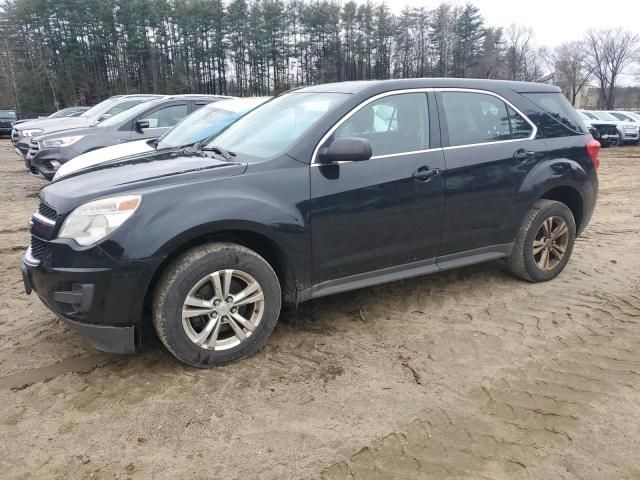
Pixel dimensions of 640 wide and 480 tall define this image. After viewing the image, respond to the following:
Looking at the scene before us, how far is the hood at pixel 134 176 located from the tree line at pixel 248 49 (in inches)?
2263

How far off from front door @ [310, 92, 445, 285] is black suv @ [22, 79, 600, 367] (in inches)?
0.4

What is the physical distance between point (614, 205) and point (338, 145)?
7.32m

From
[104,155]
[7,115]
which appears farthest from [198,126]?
[7,115]

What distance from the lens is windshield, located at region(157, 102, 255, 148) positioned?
6.18m

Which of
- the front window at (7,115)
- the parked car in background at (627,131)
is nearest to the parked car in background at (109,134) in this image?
the parked car in background at (627,131)

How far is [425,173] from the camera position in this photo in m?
3.75

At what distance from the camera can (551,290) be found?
4.52m

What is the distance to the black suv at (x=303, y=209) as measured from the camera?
2.92 metres

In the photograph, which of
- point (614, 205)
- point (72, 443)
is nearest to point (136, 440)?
point (72, 443)

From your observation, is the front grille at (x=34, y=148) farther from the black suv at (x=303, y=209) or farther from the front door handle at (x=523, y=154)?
the front door handle at (x=523, y=154)

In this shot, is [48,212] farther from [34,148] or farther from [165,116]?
[34,148]

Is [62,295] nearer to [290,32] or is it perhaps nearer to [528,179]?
[528,179]

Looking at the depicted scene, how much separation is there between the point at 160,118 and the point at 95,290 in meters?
6.77

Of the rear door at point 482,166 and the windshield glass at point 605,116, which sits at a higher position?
the windshield glass at point 605,116
